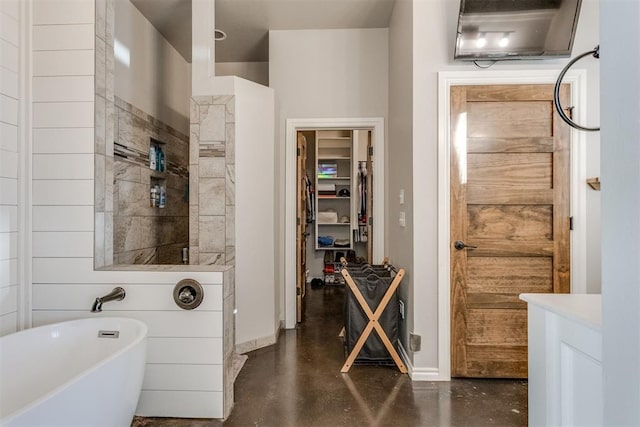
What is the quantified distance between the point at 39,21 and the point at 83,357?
1878mm

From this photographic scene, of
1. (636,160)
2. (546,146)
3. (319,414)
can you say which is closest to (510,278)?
(546,146)

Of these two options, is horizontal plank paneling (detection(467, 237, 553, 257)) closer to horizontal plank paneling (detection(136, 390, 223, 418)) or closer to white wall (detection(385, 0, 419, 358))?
white wall (detection(385, 0, 419, 358))

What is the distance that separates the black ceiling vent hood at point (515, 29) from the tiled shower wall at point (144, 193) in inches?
100

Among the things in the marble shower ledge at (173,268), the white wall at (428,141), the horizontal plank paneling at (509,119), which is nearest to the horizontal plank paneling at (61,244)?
the marble shower ledge at (173,268)

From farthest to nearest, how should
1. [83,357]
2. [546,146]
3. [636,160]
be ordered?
[546,146] → [83,357] → [636,160]

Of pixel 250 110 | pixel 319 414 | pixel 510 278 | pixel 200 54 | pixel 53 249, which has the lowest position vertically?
pixel 319 414

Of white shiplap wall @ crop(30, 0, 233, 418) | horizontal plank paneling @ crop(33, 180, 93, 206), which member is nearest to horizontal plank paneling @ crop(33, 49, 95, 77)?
white shiplap wall @ crop(30, 0, 233, 418)

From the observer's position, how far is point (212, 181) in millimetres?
2559

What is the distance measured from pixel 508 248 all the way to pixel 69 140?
110 inches

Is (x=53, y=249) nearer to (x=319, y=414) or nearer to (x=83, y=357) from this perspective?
(x=83, y=357)

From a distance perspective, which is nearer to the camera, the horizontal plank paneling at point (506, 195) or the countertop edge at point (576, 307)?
the countertop edge at point (576, 307)

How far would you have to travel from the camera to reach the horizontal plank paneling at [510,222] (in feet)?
7.02

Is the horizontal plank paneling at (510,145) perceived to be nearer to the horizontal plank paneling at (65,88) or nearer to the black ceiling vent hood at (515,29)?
the black ceiling vent hood at (515,29)

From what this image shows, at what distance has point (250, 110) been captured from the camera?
2680mm
